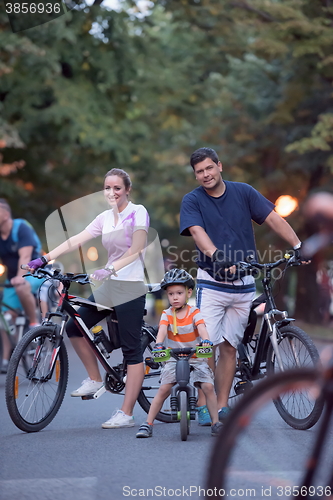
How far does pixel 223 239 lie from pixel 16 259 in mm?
3917

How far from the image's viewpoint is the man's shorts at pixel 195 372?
5559mm

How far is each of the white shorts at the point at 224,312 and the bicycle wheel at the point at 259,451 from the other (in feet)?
8.10

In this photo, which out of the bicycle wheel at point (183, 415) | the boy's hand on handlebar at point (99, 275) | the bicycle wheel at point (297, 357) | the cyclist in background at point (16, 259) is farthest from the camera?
the cyclist in background at point (16, 259)

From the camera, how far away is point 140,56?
2031 cm

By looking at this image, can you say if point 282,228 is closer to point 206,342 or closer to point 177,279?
point 177,279

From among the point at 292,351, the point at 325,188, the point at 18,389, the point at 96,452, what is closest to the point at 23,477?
the point at 96,452

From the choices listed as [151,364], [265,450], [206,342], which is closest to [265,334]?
[206,342]

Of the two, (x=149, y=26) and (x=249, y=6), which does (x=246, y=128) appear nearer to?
(x=149, y=26)

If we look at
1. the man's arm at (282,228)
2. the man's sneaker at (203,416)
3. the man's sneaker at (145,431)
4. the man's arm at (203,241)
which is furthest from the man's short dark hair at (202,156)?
the man's sneaker at (145,431)

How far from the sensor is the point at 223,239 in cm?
586

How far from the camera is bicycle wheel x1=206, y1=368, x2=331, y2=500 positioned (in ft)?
9.08

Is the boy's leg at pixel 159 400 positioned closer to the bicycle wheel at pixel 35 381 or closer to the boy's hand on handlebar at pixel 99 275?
the bicycle wheel at pixel 35 381

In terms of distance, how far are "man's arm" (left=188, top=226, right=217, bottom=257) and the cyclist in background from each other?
11.7ft

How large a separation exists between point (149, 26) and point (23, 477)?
1736 centimetres
